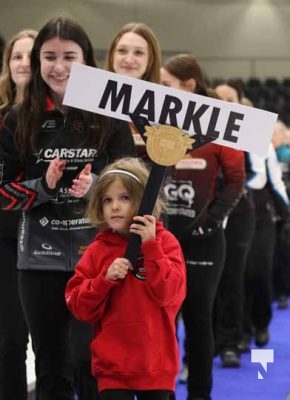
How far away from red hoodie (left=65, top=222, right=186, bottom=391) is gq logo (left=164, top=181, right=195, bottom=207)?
49.0 inches

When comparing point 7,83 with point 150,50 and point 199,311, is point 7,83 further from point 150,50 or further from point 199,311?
point 199,311

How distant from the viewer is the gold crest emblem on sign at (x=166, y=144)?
2242mm

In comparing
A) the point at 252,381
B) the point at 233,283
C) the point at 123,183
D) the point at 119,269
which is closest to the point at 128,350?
the point at 119,269

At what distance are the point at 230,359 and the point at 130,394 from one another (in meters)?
2.38

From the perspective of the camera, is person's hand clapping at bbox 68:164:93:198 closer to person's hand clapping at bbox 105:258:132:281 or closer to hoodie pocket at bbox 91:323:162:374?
person's hand clapping at bbox 105:258:132:281

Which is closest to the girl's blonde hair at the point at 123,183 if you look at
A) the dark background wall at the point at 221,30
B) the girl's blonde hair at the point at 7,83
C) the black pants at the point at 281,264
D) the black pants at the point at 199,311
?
Result: the girl's blonde hair at the point at 7,83

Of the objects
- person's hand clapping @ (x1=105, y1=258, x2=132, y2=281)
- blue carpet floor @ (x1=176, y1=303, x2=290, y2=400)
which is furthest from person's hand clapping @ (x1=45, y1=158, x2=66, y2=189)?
blue carpet floor @ (x1=176, y1=303, x2=290, y2=400)

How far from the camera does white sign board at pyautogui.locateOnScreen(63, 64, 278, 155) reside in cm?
227

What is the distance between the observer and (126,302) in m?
2.35

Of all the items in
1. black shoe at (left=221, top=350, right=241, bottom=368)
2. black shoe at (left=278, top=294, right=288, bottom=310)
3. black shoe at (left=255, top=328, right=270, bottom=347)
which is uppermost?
black shoe at (left=278, top=294, right=288, bottom=310)

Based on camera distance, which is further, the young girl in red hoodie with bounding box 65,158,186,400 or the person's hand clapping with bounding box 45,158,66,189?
the person's hand clapping with bounding box 45,158,66,189

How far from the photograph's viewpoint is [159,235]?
2.39 m

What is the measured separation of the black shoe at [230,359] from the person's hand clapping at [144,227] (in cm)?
255

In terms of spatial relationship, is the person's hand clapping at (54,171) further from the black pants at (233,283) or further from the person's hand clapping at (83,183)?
the black pants at (233,283)
